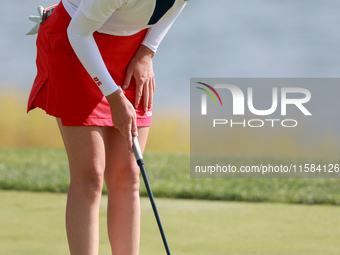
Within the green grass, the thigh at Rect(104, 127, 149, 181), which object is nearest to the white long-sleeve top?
the thigh at Rect(104, 127, 149, 181)

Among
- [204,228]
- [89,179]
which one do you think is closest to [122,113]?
[89,179]

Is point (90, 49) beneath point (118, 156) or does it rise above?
above

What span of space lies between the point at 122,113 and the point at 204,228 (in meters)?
1.47

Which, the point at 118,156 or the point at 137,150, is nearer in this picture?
the point at 137,150

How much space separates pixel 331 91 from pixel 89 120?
449 centimetres

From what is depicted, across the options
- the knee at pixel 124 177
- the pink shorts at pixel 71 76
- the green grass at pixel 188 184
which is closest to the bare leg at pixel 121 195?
the knee at pixel 124 177

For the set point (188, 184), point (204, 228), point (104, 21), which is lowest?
point (204, 228)

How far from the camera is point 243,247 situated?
2.89 metres

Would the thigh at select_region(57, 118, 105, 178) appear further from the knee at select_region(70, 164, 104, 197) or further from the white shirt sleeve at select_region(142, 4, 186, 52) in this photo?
the white shirt sleeve at select_region(142, 4, 186, 52)

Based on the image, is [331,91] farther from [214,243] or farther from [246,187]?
[214,243]

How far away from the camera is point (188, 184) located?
4.55 meters

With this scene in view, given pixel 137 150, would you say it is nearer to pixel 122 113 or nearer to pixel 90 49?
pixel 122 113

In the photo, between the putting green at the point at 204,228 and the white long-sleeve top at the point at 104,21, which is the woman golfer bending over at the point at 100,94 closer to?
the white long-sleeve top at the point at 104,21

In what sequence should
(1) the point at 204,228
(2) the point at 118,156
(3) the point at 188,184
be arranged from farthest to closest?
(3) the point at 188,184 < (1) the point at 204,228 < (2) the point at 118,156
